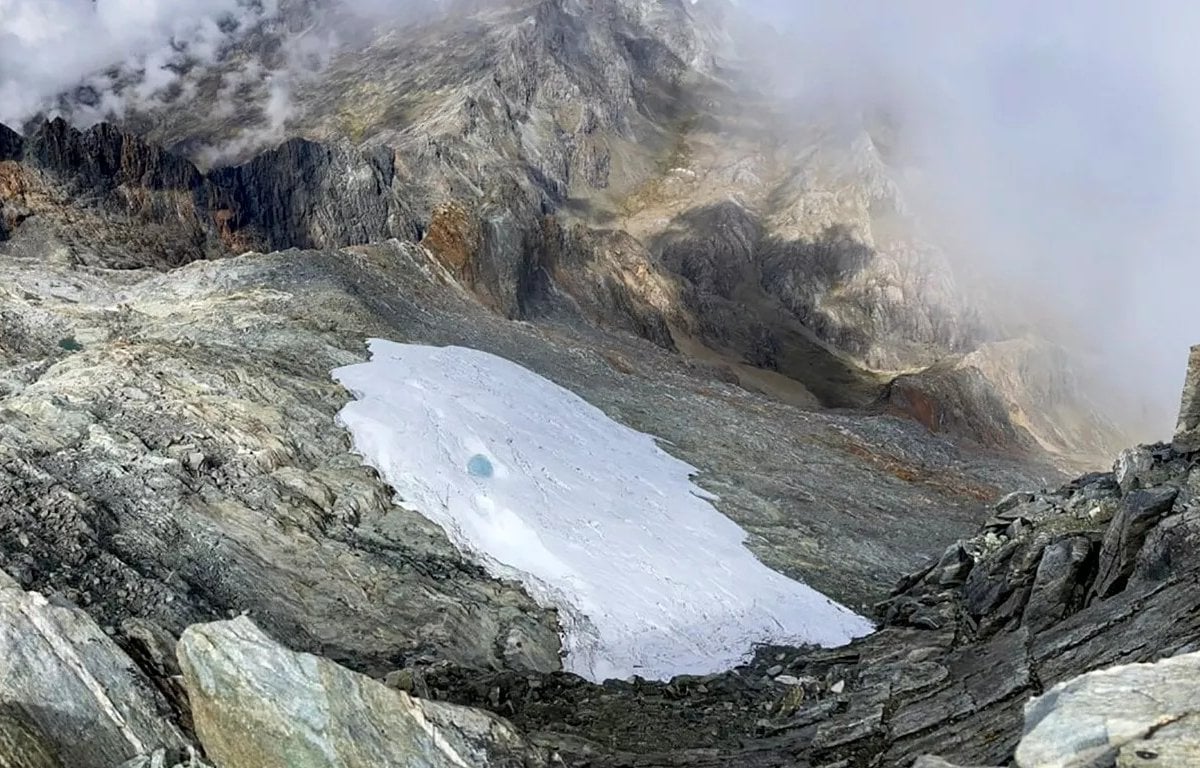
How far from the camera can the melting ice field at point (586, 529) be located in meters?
23.5

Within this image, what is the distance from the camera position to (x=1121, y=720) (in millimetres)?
8727

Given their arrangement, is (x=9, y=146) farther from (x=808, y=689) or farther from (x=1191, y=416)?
(x=1191, y=416)

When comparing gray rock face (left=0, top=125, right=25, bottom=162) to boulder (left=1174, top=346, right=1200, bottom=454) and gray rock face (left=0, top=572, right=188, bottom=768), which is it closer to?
gray rock face (left=0, top=572, right=188, bottom=768)

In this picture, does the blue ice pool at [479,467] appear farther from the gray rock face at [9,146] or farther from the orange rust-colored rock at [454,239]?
the gray rock face at [9,146]

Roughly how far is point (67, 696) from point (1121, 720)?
1197cm

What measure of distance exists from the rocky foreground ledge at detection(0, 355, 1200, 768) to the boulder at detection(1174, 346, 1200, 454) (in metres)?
0.09

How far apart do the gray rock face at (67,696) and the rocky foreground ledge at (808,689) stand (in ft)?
0.09

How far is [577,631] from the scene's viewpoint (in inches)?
891

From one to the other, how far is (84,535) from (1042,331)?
20040 centimetres

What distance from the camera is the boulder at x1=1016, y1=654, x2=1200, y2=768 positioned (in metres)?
8.28

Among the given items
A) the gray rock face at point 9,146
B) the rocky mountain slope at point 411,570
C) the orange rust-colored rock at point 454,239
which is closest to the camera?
the rocky mountain slope at point 411,570

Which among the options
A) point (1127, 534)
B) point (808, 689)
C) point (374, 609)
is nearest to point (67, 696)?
point (374, 609)

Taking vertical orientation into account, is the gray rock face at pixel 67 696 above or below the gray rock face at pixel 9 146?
above

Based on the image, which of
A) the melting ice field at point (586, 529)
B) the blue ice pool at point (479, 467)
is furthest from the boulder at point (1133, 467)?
the blue ice pool at point (479, 467)
